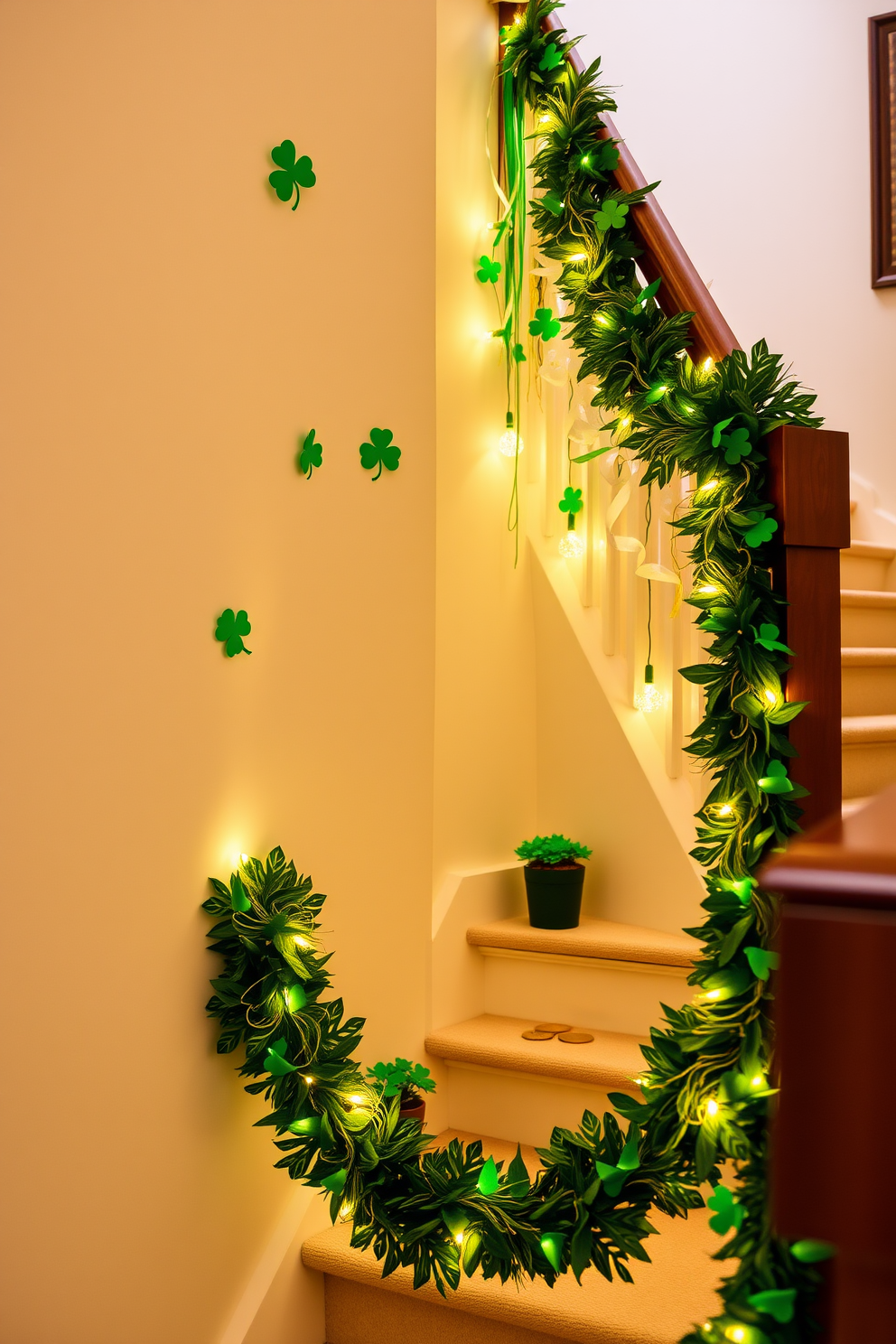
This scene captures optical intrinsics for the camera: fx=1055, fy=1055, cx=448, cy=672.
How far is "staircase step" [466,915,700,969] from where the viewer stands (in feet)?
7.27

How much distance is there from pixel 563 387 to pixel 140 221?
1425mm

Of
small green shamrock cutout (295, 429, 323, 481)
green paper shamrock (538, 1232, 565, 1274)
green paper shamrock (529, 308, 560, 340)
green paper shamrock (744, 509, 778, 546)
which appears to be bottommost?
green paper shamrock (538, 1232, 565, 1274)

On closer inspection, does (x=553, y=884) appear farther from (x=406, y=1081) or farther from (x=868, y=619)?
(x=868, y=619)

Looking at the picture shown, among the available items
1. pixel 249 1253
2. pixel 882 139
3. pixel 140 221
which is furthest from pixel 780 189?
pixel 249 1253

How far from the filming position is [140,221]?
163cm

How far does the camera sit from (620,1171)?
1.52 metres

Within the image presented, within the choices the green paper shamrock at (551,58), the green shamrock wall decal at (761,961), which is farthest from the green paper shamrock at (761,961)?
the green paper shamrock at (551,58)

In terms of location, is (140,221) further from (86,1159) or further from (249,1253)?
(249,1253)

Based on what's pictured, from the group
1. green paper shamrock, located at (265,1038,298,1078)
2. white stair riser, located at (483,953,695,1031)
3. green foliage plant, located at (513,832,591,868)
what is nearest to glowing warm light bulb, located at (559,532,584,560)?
green foliage plant, located at (513,832,591,868)

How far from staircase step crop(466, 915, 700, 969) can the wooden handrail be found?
186 centimetres

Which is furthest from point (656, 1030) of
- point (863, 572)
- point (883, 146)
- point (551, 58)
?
point (883, 146)

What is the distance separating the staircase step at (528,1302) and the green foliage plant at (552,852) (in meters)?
0.77

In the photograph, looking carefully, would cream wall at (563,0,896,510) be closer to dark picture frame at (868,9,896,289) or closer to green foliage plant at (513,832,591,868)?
dark picture frame at (868,9,896,289)

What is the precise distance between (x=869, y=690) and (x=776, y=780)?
1.45 m
